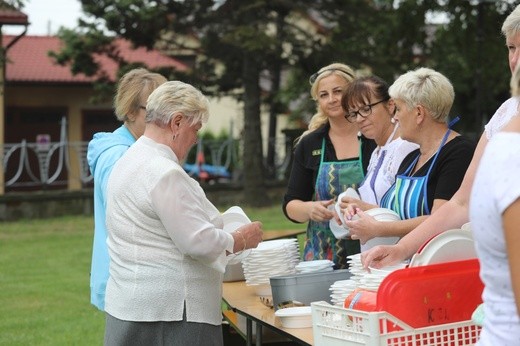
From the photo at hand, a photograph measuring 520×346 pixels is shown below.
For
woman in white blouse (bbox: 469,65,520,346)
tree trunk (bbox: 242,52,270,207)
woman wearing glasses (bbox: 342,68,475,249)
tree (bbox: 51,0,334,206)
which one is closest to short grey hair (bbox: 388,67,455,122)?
woman wearing glasses (bbox: 342,68,475,249)

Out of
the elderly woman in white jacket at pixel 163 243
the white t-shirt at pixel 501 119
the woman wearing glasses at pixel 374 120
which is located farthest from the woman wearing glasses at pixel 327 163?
the white t-shirt at pixel 501 119

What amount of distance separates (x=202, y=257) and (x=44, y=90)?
23688 millimetres

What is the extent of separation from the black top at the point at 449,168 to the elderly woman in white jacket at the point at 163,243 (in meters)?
0.82

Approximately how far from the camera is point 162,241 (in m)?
3.88

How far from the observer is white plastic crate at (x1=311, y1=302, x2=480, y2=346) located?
303 centimetres

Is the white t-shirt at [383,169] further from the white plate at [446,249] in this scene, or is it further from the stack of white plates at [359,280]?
the white plate at [446,249]

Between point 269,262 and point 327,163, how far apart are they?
30.2 inches

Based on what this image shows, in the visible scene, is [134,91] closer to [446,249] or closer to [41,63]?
[446,249]

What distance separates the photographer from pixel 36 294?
10.8m

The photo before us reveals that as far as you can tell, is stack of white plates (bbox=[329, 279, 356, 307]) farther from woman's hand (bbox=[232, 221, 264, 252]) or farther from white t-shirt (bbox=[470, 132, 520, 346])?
white t-shirt (bbox=[470, 132, 520, 346])

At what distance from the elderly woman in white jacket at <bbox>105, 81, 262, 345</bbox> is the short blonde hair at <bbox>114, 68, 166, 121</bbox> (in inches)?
29.8

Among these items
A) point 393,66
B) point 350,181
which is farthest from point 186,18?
point 350,181

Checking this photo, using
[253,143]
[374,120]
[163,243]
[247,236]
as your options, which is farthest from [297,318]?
[253,143]

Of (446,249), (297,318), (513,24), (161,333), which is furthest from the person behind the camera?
(161,333)
